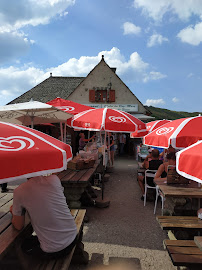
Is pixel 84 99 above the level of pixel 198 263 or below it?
above

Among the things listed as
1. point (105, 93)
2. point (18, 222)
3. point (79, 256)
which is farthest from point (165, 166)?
point (105, 93)

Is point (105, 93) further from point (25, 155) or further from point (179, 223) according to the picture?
point (25, 155)

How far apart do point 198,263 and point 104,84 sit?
728 inches

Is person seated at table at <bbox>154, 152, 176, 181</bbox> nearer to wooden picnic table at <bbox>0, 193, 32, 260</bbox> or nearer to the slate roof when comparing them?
wooden picnic table at <bbox>0, 193, 32, 260</bbox>

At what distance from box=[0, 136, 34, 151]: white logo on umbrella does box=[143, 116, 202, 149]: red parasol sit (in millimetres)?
2543

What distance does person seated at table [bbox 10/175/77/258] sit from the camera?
225 cm

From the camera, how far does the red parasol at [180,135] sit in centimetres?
368

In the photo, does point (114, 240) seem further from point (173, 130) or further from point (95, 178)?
point (95, 178)

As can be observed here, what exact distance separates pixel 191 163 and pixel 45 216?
5.22 ft

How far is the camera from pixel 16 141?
189 centimetres

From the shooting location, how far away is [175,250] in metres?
2.65

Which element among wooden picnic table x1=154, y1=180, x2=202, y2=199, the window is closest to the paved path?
wooden picnic table x1=154, y1=180, x2=202, y2=199

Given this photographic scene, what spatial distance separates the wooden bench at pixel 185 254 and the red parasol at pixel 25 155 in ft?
5.76

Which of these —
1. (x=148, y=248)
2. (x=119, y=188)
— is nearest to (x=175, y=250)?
(x=148, y=248)
